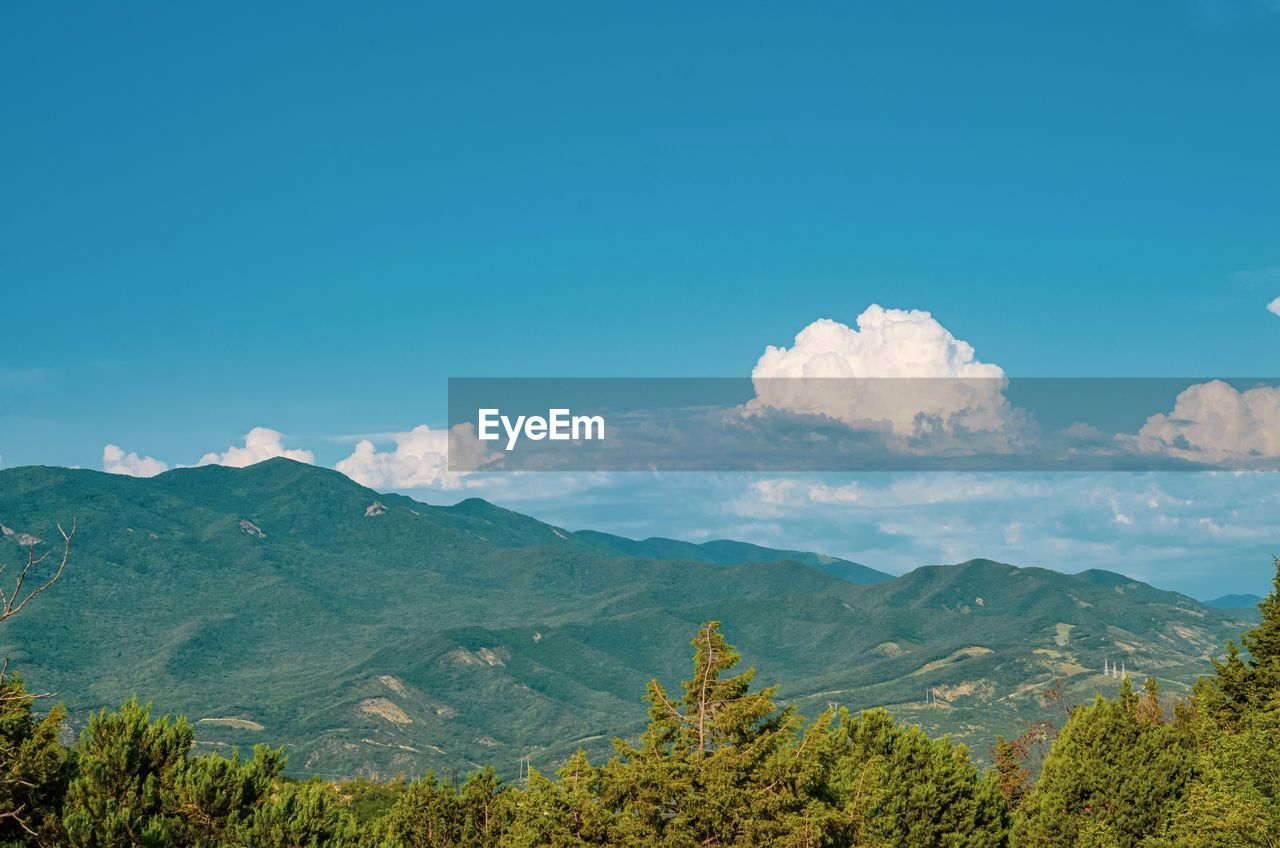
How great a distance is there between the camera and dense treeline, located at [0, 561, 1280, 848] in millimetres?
37625

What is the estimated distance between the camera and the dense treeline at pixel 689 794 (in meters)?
37.6

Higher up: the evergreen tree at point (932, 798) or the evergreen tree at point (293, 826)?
the evergreen tree at point (293, 826)

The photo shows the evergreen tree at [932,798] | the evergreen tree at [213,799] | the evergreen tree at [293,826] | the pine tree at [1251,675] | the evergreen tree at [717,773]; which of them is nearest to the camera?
the evergreen tree at [717,773]

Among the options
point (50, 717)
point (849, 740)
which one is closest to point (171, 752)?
point (50, 717)

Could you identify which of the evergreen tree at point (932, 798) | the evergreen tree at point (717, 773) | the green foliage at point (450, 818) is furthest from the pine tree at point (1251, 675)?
the evergreen tree at point (717, 773)

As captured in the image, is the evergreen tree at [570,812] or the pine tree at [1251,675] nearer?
the evergreen tree at [570,812]

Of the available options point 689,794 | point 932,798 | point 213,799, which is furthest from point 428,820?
point 689,794

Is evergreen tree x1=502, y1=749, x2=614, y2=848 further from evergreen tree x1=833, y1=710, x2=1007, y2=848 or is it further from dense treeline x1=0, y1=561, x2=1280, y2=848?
evergreen tree x1=833, y1=710, x2=1007, y2=848

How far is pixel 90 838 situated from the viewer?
4003 centimetres

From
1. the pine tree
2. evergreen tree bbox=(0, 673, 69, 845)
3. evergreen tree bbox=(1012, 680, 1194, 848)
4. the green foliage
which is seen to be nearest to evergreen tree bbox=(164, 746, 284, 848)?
evergreen tree bbox=(0, 673, 69, 845)

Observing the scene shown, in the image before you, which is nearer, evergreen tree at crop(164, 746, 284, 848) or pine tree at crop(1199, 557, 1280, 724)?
evergreen tree at crop(164, 746, 284, 848)

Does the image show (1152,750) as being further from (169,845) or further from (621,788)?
(169,845)

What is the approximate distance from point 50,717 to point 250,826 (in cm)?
780

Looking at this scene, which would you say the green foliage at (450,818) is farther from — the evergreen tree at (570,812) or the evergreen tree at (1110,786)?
the evergreen tree at (1110,786)
